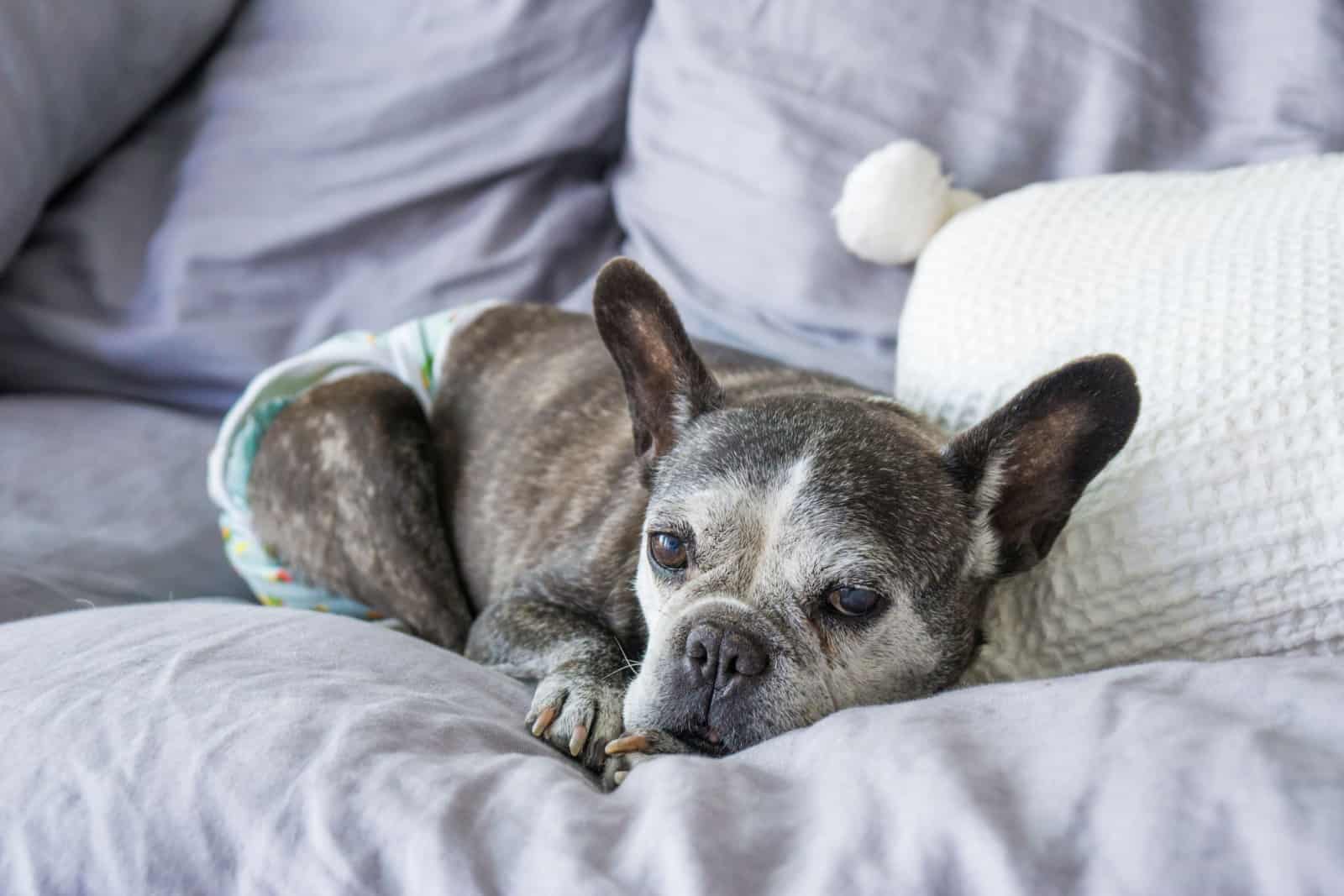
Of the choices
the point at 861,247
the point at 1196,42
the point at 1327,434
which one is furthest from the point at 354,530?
the point at 1196,42

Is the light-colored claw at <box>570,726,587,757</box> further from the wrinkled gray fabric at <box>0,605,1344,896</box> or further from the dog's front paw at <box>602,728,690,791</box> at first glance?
the wrinkled gray fabric at <box>0,605,1344,896</box>

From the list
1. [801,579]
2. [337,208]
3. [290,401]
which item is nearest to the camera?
[801,579]

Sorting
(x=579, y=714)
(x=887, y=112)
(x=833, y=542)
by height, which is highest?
(x=887, y=112)

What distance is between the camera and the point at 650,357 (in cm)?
178

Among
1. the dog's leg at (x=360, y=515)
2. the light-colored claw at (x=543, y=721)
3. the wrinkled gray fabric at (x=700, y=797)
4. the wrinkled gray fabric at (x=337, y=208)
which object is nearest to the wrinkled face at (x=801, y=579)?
the light-colored claw at (x=543, y=721)

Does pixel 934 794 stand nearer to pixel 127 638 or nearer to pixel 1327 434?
pixel 1327 434

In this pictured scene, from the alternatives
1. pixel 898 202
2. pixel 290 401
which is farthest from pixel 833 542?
pixel 290 401

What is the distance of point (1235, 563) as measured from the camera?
4.51ft

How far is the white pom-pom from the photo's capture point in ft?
7.39

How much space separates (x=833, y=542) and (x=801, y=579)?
0.07 m

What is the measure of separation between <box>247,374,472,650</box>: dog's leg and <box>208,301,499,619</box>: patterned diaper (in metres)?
0.03

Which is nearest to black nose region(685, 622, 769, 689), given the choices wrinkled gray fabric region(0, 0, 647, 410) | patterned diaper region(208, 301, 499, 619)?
patterned diaper region(208, 301, 499, 619)

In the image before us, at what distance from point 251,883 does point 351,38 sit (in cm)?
238

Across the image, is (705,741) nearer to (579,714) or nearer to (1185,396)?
(579,714)
